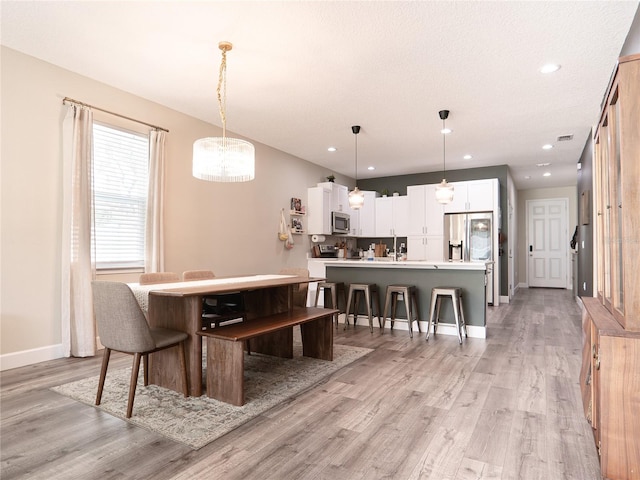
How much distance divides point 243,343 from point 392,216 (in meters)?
6.03

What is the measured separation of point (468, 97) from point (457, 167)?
3.73 meters

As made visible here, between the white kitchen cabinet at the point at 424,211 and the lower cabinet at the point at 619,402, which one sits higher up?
the white kitchen cabinet at the point at 424,211

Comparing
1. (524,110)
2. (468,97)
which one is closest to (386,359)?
(468,97)

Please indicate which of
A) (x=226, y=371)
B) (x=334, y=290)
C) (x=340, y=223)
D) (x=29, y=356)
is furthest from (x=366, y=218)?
(x=29, y=356)

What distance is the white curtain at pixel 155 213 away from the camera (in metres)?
4.22

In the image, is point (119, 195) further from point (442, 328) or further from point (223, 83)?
point (442, 328)

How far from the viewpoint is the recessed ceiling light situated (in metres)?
3.36

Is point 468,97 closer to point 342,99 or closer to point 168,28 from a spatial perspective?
point 342,99

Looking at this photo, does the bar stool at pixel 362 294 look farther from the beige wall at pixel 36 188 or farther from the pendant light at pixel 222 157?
the pendant light at pixel 222 157

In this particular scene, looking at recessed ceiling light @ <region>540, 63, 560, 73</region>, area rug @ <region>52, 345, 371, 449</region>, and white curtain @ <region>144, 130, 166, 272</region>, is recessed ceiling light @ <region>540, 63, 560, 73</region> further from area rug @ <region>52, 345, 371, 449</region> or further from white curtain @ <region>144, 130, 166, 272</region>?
white curtain @ <region>144, 130, 166, 272</region>

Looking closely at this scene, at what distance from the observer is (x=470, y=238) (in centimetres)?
726

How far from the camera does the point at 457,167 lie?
25.1ft

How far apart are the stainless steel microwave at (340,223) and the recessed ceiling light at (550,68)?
171 inches

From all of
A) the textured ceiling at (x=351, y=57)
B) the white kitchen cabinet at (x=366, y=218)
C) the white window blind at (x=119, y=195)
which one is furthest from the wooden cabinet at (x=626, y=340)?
the white kitchen cabinet at (x=366, y=218)
